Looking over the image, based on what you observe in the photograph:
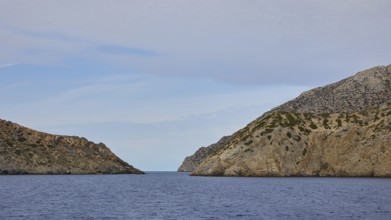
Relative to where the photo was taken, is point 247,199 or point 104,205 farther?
point 247,199

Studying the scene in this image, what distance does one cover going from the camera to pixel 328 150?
183 metres

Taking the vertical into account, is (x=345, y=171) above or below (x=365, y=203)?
above

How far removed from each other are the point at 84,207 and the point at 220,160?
374 ft

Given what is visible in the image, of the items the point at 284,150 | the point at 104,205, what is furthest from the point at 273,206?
the point at 284,150

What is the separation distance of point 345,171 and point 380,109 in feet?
86.1

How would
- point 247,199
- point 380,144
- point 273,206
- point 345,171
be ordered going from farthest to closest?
1. point 345,171
2. point 380,144
3. point 247,199
4. point 273,206

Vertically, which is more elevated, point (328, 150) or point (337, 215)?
point (328, 150)

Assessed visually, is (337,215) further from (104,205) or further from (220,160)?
(220,160)

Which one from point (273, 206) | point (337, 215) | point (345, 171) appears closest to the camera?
point (337, 215)

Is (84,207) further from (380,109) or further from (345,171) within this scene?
(380,109)

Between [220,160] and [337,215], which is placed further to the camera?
[220,160]

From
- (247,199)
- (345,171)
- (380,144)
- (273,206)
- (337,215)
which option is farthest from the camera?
(345,171)

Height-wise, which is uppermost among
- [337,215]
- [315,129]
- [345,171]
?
[315,129]

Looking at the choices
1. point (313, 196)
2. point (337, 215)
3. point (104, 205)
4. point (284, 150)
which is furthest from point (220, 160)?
point (337, 215)
